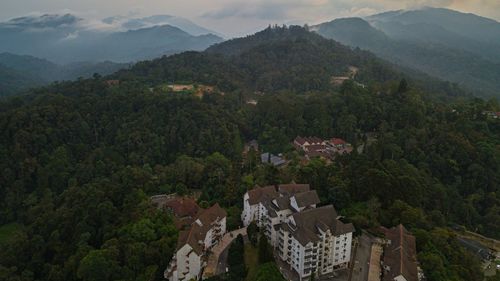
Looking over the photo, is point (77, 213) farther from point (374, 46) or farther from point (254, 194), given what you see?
point (374, 46)

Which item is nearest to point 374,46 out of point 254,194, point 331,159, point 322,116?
point 322,116

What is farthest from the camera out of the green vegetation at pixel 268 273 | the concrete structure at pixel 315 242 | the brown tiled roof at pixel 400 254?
the brown tiled roof at pixel 400 254

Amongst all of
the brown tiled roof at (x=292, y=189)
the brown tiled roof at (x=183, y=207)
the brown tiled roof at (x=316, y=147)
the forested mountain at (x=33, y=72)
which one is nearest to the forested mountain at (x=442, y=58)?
the brown tiled roof at (x=316, y=147)

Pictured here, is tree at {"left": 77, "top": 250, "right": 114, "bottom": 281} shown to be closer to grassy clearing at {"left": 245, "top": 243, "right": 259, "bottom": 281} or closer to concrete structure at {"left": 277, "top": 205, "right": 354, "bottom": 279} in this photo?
grassy clearing at {"left": 245, "top": 243, "right": 259, "bottom": 281}

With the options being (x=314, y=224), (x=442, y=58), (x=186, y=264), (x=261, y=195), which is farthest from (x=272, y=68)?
(x=442, y=58)

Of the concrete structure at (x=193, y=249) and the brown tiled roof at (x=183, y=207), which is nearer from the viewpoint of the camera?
the concrete structure at (x=193, y=249)

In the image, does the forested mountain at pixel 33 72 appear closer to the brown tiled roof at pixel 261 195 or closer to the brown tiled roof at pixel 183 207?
the brown tiled roof at pixel 183 207

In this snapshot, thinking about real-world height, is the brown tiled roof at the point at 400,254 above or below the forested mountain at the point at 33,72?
above

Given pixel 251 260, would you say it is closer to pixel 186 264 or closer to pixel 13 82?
pixel 186 264

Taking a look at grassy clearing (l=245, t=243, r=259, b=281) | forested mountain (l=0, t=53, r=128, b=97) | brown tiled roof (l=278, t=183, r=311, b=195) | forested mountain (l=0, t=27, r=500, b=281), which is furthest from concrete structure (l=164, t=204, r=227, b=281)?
forested mountain (l=0, t=53, r=128, b=97)
